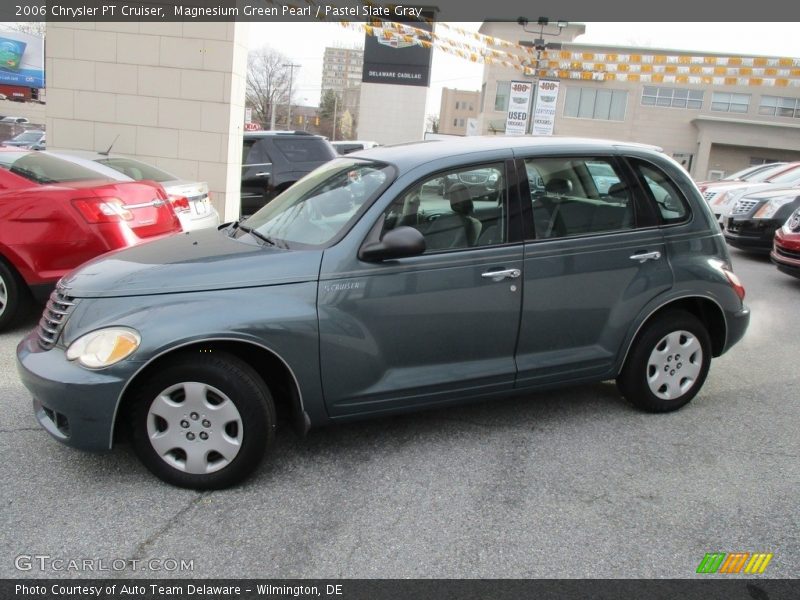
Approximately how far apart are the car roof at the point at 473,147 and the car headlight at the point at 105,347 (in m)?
1.64

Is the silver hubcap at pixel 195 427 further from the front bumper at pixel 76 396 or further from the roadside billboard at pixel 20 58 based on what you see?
the roadside billboard at pixel 20 58

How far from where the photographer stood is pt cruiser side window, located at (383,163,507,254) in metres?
3.63

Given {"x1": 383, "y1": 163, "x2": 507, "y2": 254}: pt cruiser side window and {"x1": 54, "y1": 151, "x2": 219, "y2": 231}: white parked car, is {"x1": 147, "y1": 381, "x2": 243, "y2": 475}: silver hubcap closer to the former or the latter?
{"x1": 383, "y1": 163, "x2": 507, "y2": 254}: pt cruiser side window

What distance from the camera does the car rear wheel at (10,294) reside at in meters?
5.33

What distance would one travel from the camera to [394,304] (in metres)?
3.45

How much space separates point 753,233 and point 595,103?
43.8 m

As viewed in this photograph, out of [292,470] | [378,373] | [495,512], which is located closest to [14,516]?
[292,470]

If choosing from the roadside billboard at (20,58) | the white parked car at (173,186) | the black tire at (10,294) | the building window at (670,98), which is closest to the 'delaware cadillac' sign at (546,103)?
the white parked car at (173,186)

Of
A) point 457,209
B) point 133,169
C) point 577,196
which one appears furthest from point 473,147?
point 133,169

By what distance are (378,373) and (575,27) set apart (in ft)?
195

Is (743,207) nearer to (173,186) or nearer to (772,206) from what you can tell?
(772,206)

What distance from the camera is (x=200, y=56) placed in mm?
9758

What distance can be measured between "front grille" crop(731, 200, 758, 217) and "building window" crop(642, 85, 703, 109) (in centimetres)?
4340

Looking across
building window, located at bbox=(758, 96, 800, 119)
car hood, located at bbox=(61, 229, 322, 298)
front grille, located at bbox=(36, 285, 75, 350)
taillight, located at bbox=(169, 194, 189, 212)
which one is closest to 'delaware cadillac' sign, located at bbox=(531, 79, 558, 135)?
taillight, located at bbox=(169, 194, 189, 212)
